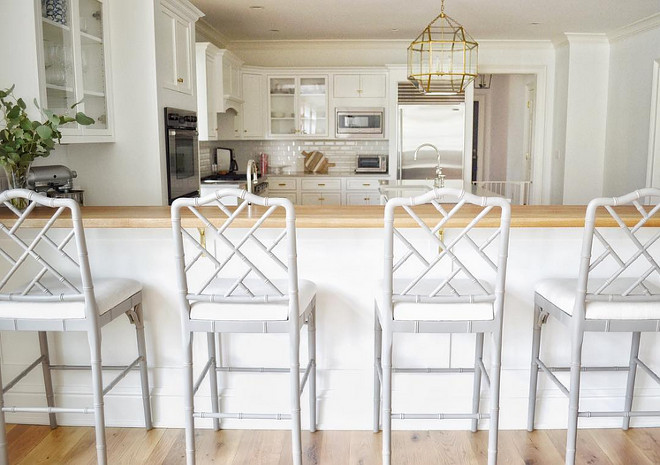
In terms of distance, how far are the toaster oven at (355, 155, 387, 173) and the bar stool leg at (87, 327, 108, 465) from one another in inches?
204

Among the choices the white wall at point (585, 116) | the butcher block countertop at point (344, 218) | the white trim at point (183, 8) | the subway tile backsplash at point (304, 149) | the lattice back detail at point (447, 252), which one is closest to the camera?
the lattice back detail at point (447, 252)

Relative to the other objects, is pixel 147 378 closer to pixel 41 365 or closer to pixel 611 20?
pixel 41 365

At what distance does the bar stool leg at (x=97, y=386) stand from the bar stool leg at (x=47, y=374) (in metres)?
0.59

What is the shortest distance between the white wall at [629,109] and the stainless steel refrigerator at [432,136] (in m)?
1.60

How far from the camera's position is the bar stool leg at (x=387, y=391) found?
212cm

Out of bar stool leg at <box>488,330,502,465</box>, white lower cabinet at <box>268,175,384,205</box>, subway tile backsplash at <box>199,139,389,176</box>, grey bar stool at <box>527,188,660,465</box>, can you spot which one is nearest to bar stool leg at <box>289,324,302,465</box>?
bar stool leg at <box>488,330,502,465</box>

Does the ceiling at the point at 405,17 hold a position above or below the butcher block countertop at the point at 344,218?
above

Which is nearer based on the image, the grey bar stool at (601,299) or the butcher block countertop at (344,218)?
the grey bar stool at (601,299)

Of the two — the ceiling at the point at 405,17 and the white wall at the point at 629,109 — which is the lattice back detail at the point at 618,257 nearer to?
the ceiling at the point at 405,17

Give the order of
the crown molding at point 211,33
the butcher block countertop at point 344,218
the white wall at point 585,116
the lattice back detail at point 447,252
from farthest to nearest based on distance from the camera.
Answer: the white wall at point 585,116, the crown molding at point 211,33, the butcher block countertop at point 344,218, the lattice back detail at point 447,252

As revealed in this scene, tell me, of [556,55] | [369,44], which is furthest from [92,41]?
[556,55]

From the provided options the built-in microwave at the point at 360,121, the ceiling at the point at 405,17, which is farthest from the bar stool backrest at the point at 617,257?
the built-in microwave at the point at 360,121

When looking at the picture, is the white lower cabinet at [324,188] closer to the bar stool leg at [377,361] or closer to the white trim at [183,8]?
the white trim at [183,8]

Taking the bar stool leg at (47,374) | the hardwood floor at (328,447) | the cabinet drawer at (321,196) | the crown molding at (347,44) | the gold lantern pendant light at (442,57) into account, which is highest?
the crown molding at (347,44)
